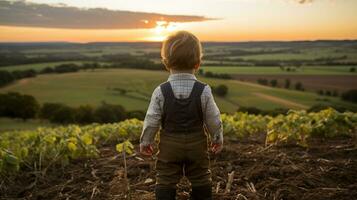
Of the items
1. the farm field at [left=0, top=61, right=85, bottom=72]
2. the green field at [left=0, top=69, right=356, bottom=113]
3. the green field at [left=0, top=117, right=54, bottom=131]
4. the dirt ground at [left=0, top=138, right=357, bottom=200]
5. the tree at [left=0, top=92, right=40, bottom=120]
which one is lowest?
the green field at [left=0, top=117, right=54, bottom=131]

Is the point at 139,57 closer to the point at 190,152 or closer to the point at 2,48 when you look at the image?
the point at 2,48

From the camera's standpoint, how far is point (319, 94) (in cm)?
4912

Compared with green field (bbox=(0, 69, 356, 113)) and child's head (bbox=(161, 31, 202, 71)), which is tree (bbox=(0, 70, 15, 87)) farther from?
child's head (bbox=(161, 31, 202, 71))

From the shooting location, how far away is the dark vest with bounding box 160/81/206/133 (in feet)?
12.6

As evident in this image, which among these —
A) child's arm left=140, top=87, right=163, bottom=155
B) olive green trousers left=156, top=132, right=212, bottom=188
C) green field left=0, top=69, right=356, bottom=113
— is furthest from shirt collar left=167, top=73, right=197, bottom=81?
green field left=0, top=69, right=356, bottom=113

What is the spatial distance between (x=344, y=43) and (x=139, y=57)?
47.9 metres

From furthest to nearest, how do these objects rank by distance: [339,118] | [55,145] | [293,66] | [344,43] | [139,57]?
[139,57] < [293,66] < [344,43] < [339,118] < [55,145]

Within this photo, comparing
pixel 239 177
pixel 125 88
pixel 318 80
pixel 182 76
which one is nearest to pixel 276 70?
pixel 318 80

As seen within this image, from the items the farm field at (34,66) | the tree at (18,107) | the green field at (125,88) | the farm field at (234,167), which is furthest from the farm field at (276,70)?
the farm field at (234,167)

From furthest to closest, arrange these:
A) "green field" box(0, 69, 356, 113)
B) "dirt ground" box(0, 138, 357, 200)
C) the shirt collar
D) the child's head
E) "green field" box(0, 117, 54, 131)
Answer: "green field" box(0, 117, 54, 131) < "green field" box(0, 69, 356, 113) < "dirt ground" box(0, 138, 357, 200) < the shirt collar < the child's head

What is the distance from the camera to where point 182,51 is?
3803mm

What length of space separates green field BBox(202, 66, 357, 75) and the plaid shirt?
41.3 metres

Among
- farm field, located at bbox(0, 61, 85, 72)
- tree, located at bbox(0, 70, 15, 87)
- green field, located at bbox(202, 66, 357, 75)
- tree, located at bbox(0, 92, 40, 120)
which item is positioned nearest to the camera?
green field, located at bbox(202, 66, 357, 75)

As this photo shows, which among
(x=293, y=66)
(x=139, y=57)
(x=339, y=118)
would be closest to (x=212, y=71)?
(x=293, y=66)
